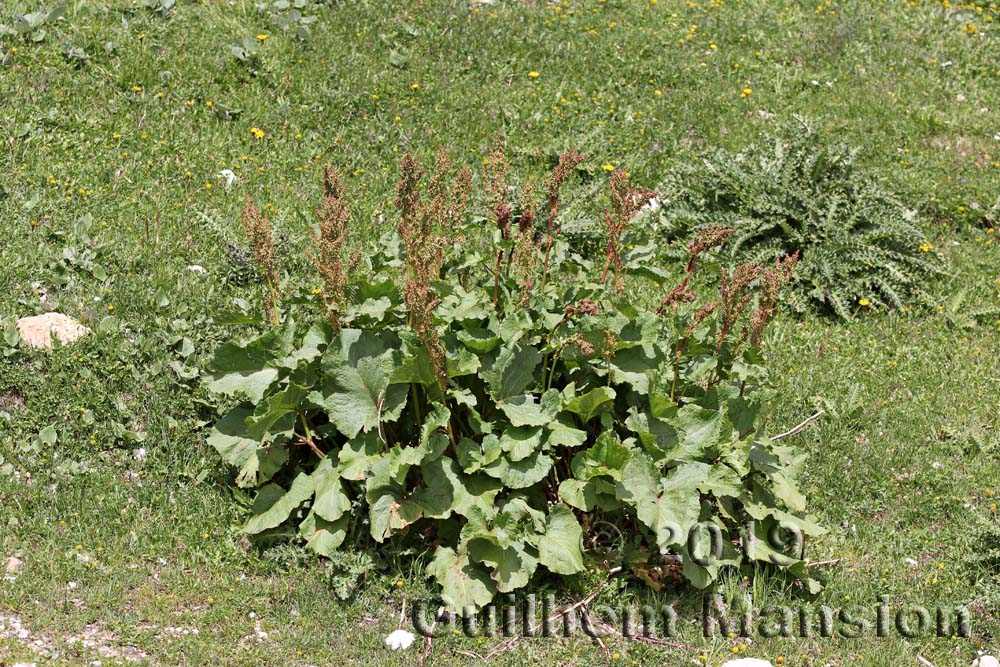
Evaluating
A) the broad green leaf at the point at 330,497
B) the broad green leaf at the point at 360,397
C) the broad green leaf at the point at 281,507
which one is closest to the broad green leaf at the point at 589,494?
the broad green leaf at the point at 360,397

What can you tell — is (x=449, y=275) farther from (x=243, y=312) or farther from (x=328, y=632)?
(x=328, y=632)

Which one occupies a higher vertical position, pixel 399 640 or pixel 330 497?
pixel 330 497

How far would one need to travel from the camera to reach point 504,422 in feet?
16.9

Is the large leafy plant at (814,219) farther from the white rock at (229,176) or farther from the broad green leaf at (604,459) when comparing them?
the white rock at (229,176)

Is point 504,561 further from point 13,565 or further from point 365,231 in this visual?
point 365,231

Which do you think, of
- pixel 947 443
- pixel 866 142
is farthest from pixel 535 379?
pixel 866 142

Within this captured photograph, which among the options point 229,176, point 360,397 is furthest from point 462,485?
point 229,176

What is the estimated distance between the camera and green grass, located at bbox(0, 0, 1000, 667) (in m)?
5.02

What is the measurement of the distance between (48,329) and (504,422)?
2668mm

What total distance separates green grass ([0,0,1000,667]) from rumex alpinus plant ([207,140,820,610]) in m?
0.26

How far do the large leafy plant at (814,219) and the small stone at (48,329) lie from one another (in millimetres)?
3908

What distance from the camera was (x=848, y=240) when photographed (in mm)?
7738

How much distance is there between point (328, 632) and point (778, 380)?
10.6ft

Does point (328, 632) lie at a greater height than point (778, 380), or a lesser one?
lesser
